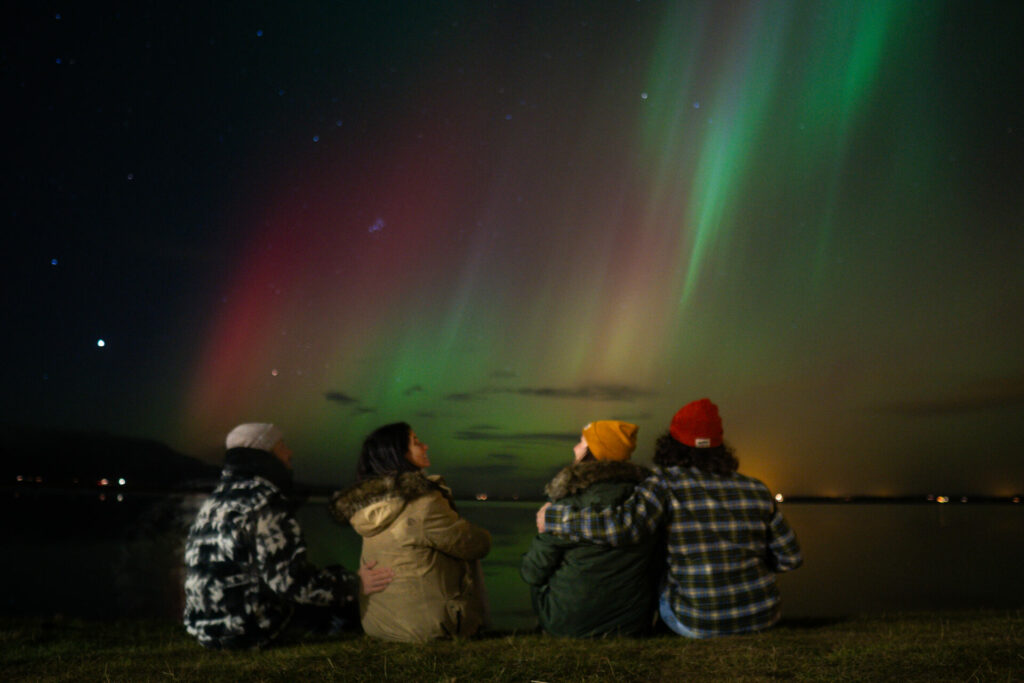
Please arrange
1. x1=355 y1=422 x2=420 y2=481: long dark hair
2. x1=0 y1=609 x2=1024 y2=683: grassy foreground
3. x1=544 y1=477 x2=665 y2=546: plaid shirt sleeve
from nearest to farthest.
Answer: x1=0 y1=609 x2=1024 y2=683: grassy foreground < x1=544 y1=477 x2=665 y2=546: plaid shirt sleeve < x1=355 y1=422 x2=420 y2=481: long dark hair

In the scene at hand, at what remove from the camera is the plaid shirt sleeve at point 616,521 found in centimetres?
539

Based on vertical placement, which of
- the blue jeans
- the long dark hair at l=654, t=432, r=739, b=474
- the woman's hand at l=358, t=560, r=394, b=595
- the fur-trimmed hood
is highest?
the long dark hair at l=654, t=432, r=739, b=474

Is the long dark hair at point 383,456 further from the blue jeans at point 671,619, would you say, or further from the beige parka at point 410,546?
the blue jeans at point 671,619

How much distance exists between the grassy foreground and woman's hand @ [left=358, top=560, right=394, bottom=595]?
1.20 ft

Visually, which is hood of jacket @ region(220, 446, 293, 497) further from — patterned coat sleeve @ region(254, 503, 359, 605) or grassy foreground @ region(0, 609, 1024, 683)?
grassy foreground @ region(0, 609, 1024, 683)

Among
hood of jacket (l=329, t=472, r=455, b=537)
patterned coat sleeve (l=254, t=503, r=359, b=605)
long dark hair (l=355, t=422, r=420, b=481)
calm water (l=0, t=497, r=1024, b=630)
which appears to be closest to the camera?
patterned coat sleeve (l=254, t=503, r=359, b=605)

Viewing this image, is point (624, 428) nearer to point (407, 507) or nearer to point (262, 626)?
Result: point (407, 507)

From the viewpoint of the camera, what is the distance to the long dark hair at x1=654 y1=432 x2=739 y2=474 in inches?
219

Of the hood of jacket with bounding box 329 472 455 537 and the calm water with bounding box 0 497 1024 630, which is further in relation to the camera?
the calm water with bounding box 0 497 1024 630

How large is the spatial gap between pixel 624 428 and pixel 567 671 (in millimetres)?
1988

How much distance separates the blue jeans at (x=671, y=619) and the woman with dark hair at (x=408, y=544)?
4.93 ft

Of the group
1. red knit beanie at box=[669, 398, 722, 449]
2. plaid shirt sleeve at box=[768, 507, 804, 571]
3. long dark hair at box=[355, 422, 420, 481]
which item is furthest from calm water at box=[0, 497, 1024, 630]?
long dark hair at box=[355, 422, 420, 481]

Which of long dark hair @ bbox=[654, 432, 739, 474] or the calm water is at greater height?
long dark hair @ bbox=[654, 432, 739, 474]

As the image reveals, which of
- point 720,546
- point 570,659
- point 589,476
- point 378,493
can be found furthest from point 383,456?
point 720,546
